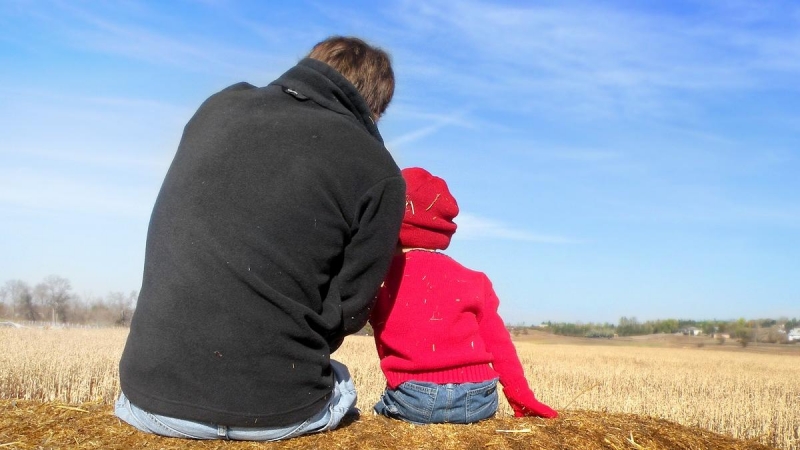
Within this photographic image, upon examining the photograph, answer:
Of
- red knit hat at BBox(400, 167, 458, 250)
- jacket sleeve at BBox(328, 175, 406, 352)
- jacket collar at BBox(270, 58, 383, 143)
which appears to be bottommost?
jacket sleeve at BBox(328, 175, 406, 352)

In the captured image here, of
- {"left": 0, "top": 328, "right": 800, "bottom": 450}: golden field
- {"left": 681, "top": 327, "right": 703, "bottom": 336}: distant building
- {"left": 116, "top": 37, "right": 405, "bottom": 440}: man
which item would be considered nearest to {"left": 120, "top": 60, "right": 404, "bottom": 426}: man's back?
{"left": 116, "top": 37, "right": 405, "bottom": 440}: man

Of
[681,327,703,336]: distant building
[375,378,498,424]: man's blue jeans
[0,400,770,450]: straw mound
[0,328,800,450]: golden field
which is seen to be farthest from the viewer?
[681,327,703,336]: distant building

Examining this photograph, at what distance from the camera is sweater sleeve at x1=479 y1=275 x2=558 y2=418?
369cm

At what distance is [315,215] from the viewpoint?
2.57 m

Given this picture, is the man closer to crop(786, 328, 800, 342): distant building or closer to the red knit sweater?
the red knit sweater

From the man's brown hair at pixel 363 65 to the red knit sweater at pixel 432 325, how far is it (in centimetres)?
87

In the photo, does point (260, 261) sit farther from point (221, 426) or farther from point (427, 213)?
point (427, 213)

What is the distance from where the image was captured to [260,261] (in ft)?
8.14

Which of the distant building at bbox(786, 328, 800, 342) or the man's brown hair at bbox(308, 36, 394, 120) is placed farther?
the distant building at bbox(786, 328, 800, 342)

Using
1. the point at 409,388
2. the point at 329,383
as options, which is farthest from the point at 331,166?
the point at 409,388

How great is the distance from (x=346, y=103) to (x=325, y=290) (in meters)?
0.78

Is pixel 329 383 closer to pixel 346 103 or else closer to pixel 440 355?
pixel 440 355

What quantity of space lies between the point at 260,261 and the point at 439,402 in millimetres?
1362

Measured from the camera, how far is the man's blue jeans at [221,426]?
2.57 meters
